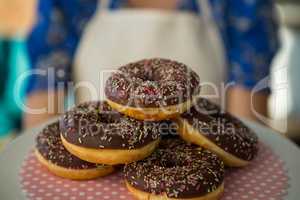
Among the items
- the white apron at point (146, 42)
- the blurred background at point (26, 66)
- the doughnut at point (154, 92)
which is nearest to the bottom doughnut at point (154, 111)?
the doughnut at point (154, 92)

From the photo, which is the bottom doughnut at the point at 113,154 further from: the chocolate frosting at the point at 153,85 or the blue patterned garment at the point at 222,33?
the blue patterned garment at the point at 222,33

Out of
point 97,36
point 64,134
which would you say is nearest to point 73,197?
point 64,134

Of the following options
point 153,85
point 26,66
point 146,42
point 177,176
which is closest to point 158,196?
point 177,176

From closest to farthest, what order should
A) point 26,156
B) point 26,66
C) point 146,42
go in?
point 26,156 → point 146,42 → point 26,66

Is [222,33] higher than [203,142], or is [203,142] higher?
[222,33]

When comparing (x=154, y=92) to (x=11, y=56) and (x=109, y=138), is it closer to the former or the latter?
(x=109, y=138)

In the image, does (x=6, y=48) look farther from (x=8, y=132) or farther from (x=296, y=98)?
(x=296, y=98)

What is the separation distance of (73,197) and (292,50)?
41.8 inches

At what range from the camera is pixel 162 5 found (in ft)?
4.06

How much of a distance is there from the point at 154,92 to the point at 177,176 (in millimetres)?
107

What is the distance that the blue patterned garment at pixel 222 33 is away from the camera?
3.96ft

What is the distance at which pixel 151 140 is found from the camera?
0.67 metres

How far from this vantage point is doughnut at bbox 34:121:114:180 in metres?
0.69

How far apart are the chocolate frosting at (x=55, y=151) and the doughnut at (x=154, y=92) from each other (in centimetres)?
8
